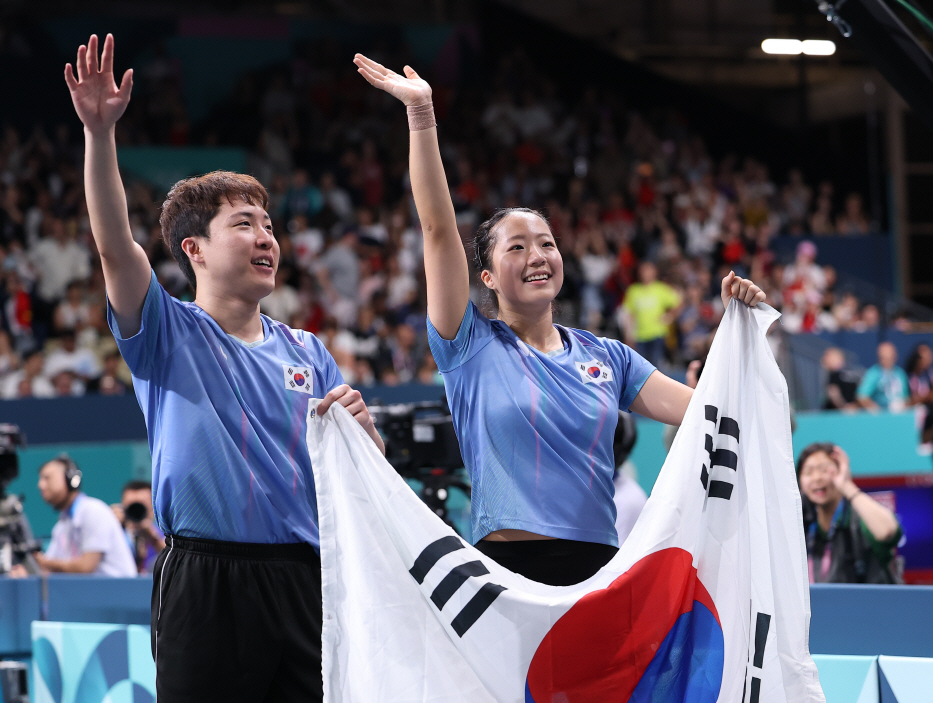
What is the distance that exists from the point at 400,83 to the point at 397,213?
11.2 m

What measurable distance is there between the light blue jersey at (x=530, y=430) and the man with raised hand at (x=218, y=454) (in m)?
0.30

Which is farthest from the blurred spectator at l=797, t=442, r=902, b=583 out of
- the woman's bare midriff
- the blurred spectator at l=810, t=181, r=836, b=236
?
the blurred spectator at l=810, t=181, r=836, b=236

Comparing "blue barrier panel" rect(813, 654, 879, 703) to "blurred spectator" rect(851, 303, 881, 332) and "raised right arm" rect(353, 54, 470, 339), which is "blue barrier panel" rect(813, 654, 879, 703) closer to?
"raised right arm" rect(353, 54, 470, 339)

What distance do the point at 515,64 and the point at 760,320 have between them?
15484mm

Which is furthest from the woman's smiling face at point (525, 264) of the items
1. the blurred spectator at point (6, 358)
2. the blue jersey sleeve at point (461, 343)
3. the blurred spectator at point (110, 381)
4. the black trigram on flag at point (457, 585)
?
the blurred spectator at point (6, 358)

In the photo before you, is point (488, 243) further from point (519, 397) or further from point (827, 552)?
point (827, 552)

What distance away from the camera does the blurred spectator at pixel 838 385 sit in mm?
10969

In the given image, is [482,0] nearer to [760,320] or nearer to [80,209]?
[80,209]

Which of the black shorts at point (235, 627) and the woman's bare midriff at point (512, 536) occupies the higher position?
the woman's bare midriff at point (512, 536)

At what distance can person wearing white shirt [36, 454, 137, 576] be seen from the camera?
19.6 feet

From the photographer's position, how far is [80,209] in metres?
12.9

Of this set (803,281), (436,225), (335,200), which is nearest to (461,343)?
(436,225)

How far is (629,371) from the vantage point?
10.3ft

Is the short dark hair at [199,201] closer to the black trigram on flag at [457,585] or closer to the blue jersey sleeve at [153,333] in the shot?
the blue jersey sleeve at [153,333]
